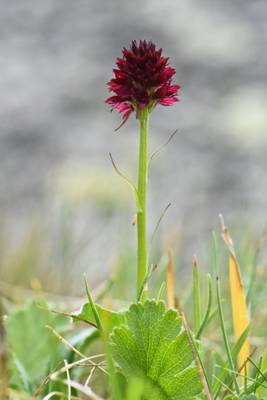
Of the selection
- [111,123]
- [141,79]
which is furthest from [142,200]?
[111,123]

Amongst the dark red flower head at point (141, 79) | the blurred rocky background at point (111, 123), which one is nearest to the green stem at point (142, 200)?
the dark red flower head at point (141, 79)

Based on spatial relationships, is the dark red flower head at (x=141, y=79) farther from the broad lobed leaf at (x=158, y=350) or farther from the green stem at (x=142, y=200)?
the broad lobed leaf at (x=158, y=350)

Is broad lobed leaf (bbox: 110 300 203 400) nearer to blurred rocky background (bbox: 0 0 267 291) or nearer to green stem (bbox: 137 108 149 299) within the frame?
green stem (bbox: 137 108 149 299)

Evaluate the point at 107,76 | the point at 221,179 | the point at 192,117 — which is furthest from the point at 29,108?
the point at 221,179

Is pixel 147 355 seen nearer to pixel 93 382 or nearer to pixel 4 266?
pixel 93 382

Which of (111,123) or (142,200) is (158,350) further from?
(111,123)

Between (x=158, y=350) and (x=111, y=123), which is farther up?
(x=111, y=123)
